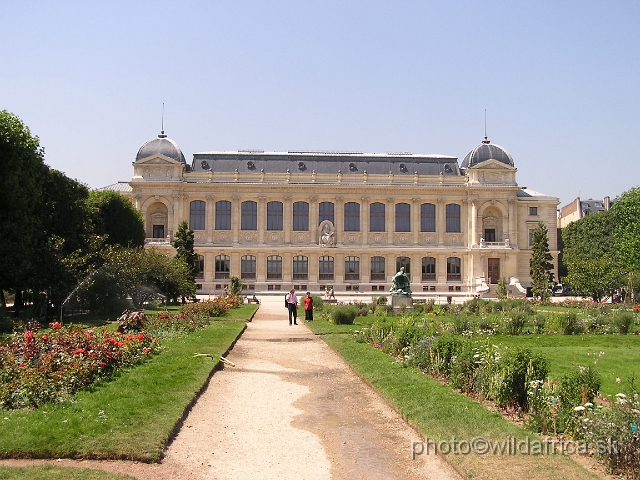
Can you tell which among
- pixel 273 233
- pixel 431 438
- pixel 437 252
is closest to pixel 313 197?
pixel 273 233

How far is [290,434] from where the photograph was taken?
9.40 m

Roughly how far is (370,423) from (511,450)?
261 cm

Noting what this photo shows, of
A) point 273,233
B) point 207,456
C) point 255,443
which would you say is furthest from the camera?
point 273,233

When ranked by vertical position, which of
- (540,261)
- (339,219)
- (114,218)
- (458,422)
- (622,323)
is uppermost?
(339,219)

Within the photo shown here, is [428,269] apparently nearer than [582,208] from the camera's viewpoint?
Yes

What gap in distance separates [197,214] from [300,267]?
11.4 m

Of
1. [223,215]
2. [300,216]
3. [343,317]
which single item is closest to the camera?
[343,317]

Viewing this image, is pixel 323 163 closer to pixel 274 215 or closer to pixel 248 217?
pixel 274 215

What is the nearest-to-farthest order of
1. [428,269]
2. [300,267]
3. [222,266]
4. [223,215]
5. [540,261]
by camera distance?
[540,261], [222,266], [223,215], [300,267], [428,269]

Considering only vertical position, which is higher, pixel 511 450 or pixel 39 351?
pixel 39 351

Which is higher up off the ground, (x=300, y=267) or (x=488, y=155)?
(x=488, y=155)

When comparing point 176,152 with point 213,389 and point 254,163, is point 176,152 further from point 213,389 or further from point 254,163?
point 213,389

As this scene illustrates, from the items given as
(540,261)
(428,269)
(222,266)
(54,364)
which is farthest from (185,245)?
(54,364)

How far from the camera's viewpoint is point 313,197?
67000mm
